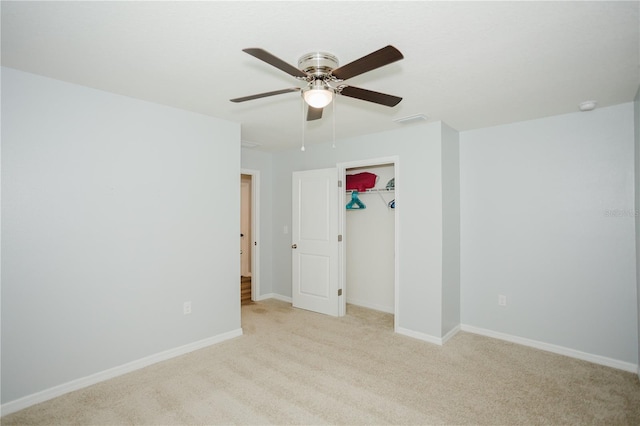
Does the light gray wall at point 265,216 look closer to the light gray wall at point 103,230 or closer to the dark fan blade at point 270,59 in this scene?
the light gray wall at point 103,230

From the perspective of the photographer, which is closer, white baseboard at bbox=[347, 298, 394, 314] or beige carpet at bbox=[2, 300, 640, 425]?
beige carpet at bbox=[2, 300, 640, 425]

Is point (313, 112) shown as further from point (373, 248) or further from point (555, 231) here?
point (373, 248)

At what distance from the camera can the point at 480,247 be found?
3910 mm

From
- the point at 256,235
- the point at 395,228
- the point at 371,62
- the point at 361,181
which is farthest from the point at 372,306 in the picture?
the point at 371,62

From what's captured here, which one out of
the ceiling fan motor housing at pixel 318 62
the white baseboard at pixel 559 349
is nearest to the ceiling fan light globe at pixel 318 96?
the ceiling fan motor housing at pixel 318 62

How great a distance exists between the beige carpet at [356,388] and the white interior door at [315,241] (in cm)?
99

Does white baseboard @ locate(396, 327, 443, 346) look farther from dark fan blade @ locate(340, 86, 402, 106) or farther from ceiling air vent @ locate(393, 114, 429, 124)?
dark fan blade @ locate(340, 86, 402, 106)

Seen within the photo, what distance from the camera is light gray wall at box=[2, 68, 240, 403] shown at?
2.38 m

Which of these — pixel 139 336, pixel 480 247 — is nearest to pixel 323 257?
pixel 480 247

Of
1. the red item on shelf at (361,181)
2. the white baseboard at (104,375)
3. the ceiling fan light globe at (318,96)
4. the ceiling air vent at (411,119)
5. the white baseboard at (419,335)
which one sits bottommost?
the white baseboard at (419,335)

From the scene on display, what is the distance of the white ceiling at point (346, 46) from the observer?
1658 millimetres

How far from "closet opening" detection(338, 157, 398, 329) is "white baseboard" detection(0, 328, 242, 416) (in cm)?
193

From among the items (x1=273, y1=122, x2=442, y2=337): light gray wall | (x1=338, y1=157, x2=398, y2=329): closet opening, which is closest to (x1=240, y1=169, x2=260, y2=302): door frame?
(x1=338, y1=157, x2=398, y2=329): closet opening

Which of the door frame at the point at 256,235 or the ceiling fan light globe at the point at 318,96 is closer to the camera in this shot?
the ceiling fan light globe at the point at 318,96
